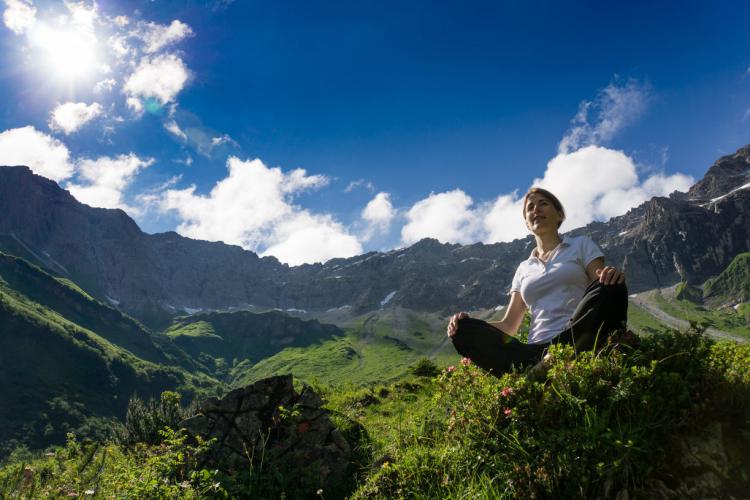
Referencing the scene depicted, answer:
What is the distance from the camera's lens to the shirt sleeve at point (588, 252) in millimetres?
5527

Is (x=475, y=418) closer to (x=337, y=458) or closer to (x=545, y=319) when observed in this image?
(x=545, y=319)

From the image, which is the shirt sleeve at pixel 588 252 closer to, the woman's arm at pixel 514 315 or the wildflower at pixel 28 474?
the woman's arm at pixel 514 315

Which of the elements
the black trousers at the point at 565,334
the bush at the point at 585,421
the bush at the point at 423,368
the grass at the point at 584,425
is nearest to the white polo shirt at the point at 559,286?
the black trousers at the point at 565,334

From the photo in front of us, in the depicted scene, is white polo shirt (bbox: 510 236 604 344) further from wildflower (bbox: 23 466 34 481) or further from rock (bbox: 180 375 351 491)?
wildflower (bbox: 23 466 34 481)

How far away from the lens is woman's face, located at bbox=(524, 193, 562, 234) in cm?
646

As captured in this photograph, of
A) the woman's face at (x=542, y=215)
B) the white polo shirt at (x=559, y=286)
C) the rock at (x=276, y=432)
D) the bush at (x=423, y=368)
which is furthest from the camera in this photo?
the bush at (x=423, y=368)

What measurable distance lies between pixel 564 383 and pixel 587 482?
2.62 ft

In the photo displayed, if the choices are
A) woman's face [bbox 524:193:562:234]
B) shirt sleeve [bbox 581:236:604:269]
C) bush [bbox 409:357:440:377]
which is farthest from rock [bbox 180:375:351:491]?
bush [bbox 409:357:440:377]

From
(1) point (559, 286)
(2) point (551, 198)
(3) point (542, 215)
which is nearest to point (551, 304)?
(1) point (559, 286)

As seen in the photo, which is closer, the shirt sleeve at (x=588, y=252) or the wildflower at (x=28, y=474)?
the shirt sleeve at (x=588, y=252)

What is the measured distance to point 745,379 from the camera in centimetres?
376

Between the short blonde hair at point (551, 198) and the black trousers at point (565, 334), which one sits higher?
the short blonde hair at point (551, 198)

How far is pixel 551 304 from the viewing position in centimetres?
565

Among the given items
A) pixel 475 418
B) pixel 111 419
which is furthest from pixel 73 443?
pixel 111 419
